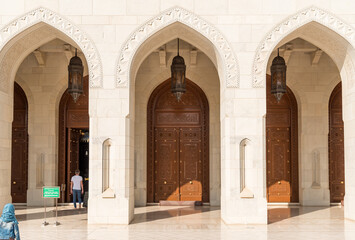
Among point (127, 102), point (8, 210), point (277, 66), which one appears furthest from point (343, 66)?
point (8, 210)

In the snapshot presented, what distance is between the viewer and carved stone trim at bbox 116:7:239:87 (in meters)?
8.93

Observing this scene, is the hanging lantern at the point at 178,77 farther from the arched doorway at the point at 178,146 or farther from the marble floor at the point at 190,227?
the marble floor at the point at 190,227

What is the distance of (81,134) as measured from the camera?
1370 cm

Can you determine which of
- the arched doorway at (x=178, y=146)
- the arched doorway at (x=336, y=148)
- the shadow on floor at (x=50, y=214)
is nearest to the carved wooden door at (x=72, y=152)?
the shadow on floor at (x=50, y=214)

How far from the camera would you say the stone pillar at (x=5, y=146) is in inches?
365

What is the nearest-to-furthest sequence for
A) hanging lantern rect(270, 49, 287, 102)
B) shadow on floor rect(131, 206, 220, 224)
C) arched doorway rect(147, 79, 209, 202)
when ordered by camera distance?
shadow on floor rect(131, 206, 220, 224) → hanging lantern rect(270, 49, 287, 102) → arched doorway rect(147, 79, 209, 202)

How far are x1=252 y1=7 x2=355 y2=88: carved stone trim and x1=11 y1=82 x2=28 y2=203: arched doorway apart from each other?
6.44 m

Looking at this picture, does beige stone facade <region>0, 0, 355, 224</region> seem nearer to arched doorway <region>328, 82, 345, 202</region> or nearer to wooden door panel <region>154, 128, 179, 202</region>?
arched doorway <region>328, 82, 345, 202</region>

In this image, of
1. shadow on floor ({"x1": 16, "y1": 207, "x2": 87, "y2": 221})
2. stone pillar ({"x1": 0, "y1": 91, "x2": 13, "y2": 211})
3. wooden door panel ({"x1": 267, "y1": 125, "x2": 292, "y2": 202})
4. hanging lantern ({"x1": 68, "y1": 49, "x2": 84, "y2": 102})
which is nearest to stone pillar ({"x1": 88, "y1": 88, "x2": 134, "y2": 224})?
hanging lantern ({"x1": 68, "y1": 49, "x2": 84, "y2": 102})

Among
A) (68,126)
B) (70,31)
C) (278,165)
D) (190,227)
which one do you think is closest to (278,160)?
(278,165)

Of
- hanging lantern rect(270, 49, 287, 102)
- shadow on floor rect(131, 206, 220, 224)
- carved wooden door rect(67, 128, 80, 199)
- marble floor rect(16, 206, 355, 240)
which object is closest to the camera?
marble floor rect(16, 206, 355, 240)

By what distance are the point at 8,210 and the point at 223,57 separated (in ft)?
17.2

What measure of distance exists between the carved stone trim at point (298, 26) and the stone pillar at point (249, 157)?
0.40 meters

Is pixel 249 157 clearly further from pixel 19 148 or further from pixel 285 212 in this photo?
pixel 19 148
